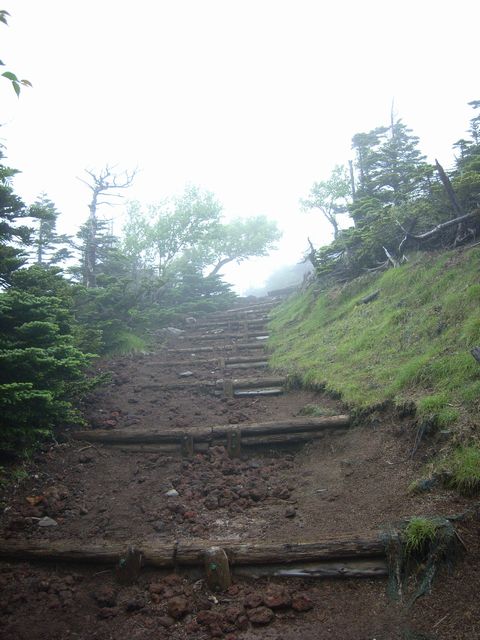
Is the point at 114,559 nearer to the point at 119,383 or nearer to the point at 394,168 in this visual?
the point at 119,383

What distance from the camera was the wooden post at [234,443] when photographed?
620cm

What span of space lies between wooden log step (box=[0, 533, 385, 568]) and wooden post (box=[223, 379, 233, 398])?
16.9ft

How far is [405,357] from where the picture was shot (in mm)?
6527

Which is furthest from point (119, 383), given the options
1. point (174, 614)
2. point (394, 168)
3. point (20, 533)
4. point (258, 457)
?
point (394, 168)

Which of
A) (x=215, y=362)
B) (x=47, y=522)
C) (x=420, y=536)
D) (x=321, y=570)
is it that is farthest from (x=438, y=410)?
(x=215, y=362)

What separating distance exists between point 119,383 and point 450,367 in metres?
7.12

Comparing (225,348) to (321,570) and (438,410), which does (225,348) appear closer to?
(438,410)

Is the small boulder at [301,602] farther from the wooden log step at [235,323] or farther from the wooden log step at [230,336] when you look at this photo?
the wooden log step at [235,323]

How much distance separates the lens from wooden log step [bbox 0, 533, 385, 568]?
340 centimetres

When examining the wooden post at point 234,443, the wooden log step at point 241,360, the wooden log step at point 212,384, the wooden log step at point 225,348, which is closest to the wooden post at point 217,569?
the wooden post at point 234,443

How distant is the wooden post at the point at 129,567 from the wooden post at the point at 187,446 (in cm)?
267

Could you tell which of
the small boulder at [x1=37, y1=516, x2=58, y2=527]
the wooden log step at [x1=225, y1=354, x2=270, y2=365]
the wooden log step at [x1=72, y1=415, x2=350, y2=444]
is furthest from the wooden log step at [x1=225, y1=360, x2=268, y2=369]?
the small boulder at [x1=37, y1=516, x2=58, y2=527]

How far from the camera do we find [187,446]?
6371mm

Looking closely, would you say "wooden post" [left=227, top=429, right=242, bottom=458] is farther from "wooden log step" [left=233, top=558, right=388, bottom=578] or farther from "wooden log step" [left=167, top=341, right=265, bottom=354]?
"wooden log step" [left=167, top=341, right=265, bottom=354]
